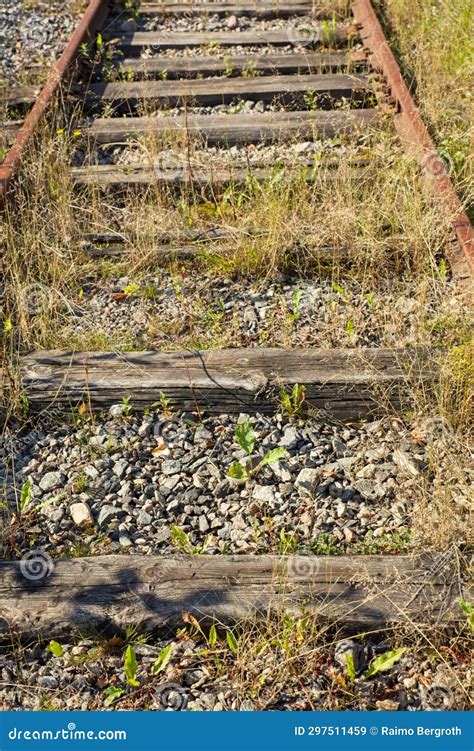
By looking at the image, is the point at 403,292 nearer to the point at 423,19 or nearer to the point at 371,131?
the point at 371,131

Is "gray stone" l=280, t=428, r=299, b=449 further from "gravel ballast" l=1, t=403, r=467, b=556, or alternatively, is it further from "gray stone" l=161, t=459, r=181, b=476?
"gray stone" l=161, t=459, r=181, b=476

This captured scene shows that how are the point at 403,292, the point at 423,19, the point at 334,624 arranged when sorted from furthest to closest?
the point at 423,19 → the point at 403,292 → the point at 334,624

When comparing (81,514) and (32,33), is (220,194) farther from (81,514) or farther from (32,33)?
(32,33)

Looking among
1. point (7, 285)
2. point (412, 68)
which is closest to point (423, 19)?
point (412, 68)

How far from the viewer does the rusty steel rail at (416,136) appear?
4.45 metres

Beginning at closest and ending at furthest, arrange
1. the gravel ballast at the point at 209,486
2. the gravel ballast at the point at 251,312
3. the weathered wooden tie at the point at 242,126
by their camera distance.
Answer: the gravel ballast at the point at 209,486 < the gravel ballast at the point at 251,312 < the weathered wooden tie at the point at 242,126

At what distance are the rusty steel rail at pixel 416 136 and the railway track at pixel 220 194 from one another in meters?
0.01

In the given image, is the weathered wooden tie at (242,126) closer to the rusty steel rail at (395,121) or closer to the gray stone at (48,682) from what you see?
the rusty steel rail at (395,121)

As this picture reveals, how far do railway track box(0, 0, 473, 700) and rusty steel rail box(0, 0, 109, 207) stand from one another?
2 cm

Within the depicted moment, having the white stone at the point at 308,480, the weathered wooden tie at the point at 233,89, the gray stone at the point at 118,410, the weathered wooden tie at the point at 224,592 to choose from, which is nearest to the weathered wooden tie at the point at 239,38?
the weathered wooden tie at the point at 233,89

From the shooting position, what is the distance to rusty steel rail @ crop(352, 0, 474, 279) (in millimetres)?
4449

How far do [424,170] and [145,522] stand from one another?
9.45ft

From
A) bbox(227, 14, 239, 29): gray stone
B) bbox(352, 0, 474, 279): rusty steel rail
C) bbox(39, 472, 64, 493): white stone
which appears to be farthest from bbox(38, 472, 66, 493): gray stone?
bbox(227, 14, 239, 29): gray stone

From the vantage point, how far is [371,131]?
5.61 meters
